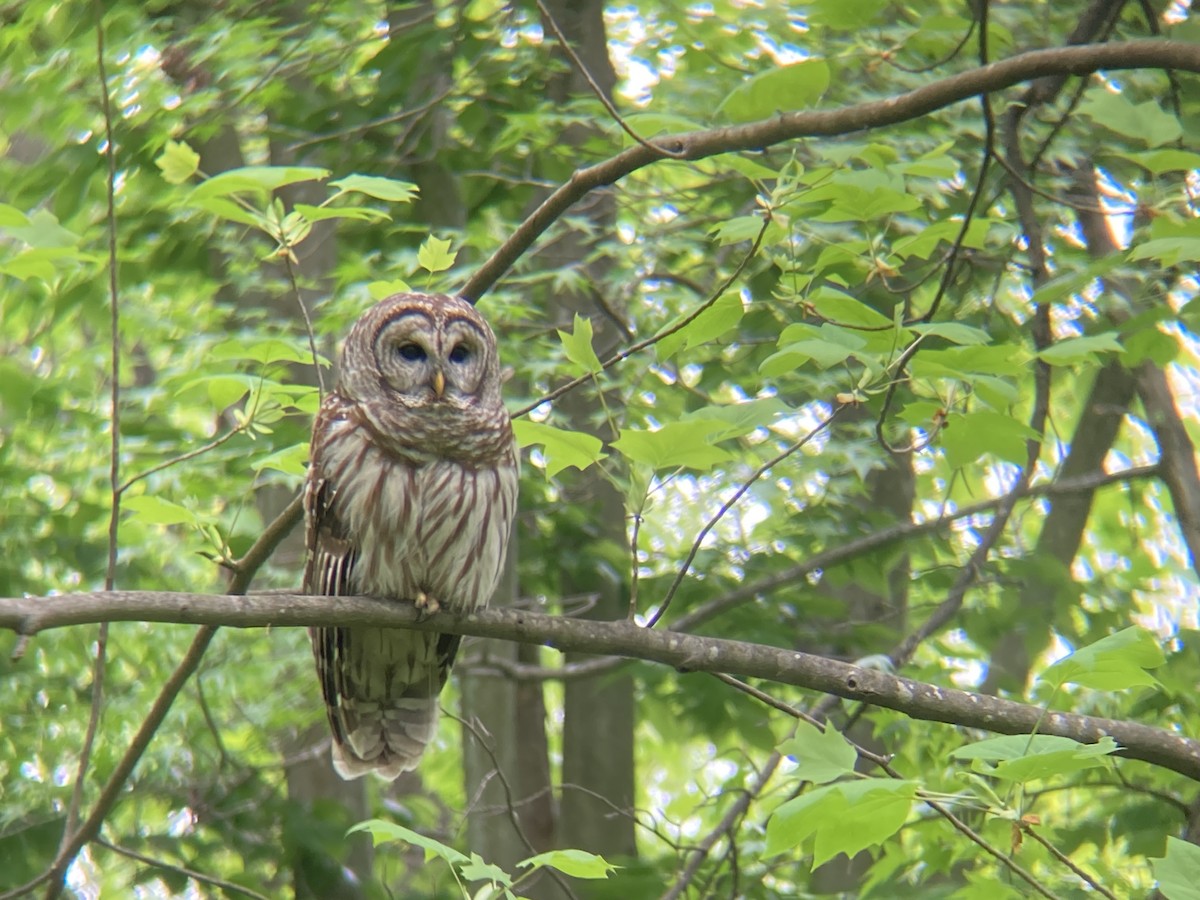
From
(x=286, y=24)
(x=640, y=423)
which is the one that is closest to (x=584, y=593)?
(x=640, y=423)

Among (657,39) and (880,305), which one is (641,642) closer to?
(880,305)

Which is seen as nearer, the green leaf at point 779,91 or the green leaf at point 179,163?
the green leaf at point 779,91

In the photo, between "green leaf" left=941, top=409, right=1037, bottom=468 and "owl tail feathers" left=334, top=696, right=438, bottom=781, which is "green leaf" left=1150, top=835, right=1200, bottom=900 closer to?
"green leaf" left=941, top=409, right=1037, bottom=468

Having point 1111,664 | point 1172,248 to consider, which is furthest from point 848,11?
point 1111,664

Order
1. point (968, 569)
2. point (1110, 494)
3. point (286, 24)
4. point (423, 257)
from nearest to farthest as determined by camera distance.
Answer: point (423, 257) < point (968, 569) < point (286, 24) < point (1110, 494)

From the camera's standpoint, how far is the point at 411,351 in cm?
384

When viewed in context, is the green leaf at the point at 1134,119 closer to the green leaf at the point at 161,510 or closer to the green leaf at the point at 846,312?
the green leaf at the point at 846,312

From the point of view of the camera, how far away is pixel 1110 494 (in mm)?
8047

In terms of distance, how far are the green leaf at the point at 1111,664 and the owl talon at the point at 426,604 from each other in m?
1.47

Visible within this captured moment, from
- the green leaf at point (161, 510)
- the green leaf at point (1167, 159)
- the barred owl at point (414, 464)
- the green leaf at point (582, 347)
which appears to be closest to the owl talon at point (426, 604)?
the barred owl at point (414, 464)

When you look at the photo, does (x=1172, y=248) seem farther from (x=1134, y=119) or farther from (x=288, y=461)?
(x=288, y=461)

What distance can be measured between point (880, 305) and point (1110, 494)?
11.1 ft

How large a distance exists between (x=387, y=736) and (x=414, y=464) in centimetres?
108

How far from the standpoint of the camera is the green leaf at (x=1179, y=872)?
6.26 feet
